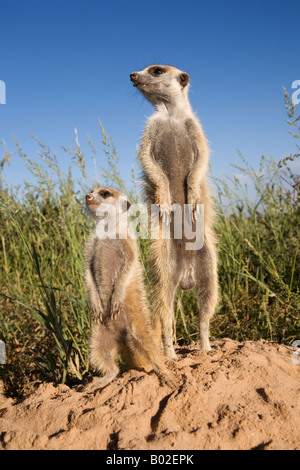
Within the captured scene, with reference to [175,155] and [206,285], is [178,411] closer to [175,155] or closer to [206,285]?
[206,285]

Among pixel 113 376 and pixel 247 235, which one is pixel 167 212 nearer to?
pixel 113 376

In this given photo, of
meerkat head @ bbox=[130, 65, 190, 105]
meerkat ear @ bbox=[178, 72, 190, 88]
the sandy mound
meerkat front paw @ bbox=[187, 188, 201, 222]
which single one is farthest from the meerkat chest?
the sandy mound

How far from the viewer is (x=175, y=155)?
321 centimetres

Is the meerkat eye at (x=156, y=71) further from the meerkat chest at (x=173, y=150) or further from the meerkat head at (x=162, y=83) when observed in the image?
the meerkat chest at (x=173, y=150)

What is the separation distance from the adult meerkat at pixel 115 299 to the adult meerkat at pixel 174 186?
182 mm

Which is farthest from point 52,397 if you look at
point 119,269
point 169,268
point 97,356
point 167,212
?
point 167,212

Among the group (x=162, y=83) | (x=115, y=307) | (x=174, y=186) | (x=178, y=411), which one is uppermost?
(x=162, y=83)

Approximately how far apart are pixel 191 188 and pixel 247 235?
163 centimetres

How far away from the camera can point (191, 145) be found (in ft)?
10.6

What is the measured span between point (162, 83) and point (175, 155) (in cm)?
65

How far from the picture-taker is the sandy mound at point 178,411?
1.88m

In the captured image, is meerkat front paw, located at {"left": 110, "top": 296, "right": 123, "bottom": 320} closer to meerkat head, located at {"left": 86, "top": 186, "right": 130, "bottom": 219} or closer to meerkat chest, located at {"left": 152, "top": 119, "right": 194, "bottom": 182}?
meerkat head, located at {"left": 86, "top": 186, "right": 130, "bottom": 219}

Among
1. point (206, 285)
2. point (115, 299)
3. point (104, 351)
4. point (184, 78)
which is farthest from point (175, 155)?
point (104, 351)

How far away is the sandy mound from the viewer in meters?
1.88
